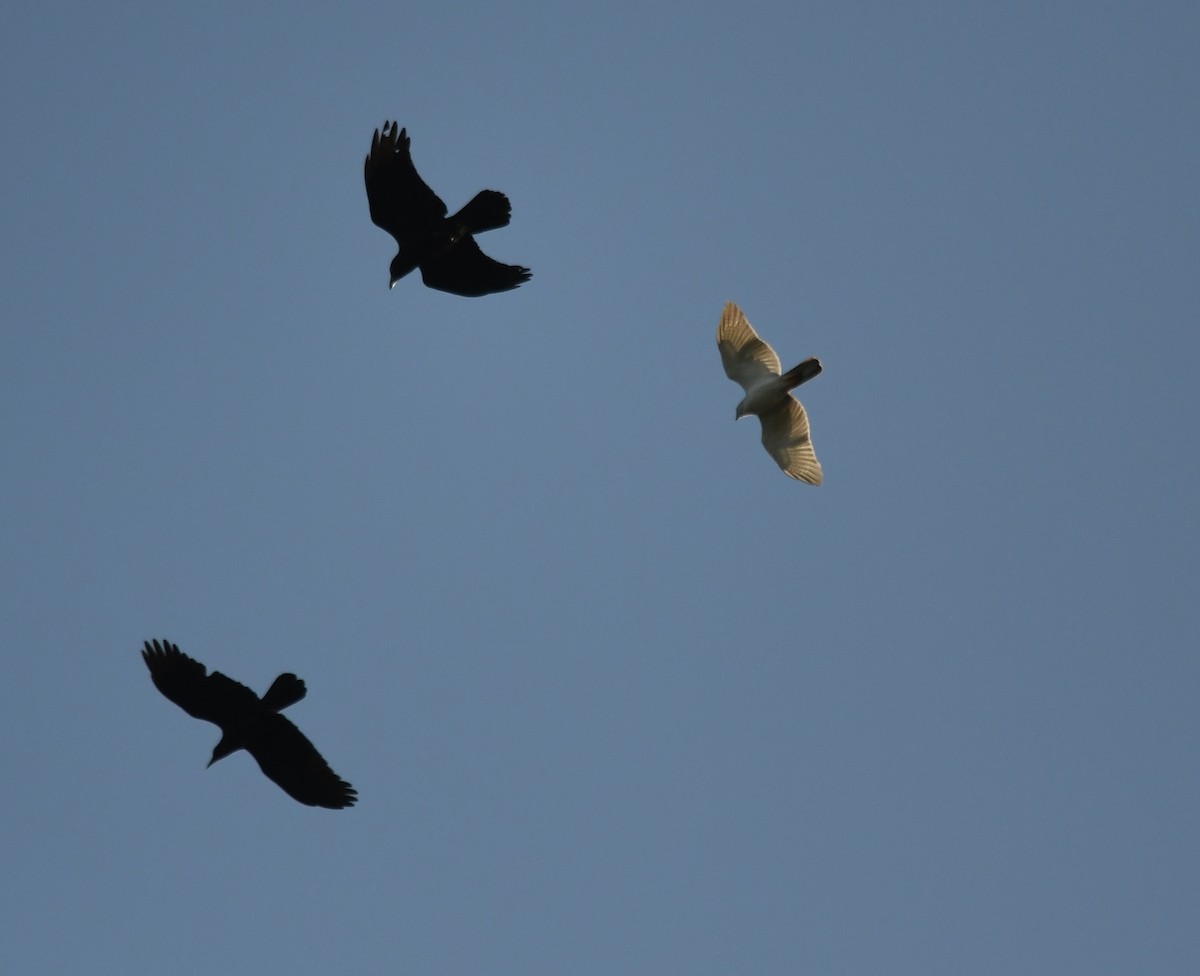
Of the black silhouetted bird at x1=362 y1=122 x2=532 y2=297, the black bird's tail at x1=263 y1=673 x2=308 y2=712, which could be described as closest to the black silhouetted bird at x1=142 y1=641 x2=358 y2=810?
the black bird's tail at x1=263 y1=673 x2=308 y2=712

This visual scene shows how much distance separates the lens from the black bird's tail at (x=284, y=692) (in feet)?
45.4

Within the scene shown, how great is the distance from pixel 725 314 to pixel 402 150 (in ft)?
14.2

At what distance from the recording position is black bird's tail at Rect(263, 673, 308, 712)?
1383 centimetres

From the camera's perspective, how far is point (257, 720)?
1423 cm

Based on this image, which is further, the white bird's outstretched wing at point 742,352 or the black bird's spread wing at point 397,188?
the white bird's outstretched wing at point 742,352

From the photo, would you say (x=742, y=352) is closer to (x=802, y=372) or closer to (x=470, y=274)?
(x=802, y=372)

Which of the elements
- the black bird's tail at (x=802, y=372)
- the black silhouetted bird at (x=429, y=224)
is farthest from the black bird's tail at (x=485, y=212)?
the black bird's tail at (x=802, y=372)

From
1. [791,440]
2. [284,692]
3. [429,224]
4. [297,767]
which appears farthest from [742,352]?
[297,767]

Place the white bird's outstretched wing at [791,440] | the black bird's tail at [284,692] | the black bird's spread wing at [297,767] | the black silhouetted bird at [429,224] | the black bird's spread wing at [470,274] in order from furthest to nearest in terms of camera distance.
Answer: the white bird's outstretched wing at [791,440]
the black bird's spread wing at [470,274]
the black silhouetted bird at [429,224]
the black bird's spread wing at [297,767]
the black bird's tail at [284,692]

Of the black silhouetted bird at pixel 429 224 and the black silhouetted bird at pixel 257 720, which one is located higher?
the black silhouetted bird at pixel 429 224

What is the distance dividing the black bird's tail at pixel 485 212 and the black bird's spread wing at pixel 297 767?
19.2ft

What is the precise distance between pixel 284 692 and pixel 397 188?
18.7ft

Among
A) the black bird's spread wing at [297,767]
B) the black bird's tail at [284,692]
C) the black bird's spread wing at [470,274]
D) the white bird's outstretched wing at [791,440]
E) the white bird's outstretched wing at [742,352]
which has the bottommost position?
the black bird's spread wing at [297,767]

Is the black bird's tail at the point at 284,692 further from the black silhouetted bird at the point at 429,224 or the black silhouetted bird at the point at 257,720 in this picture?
the black silhouetted bird at the point at 429,224
